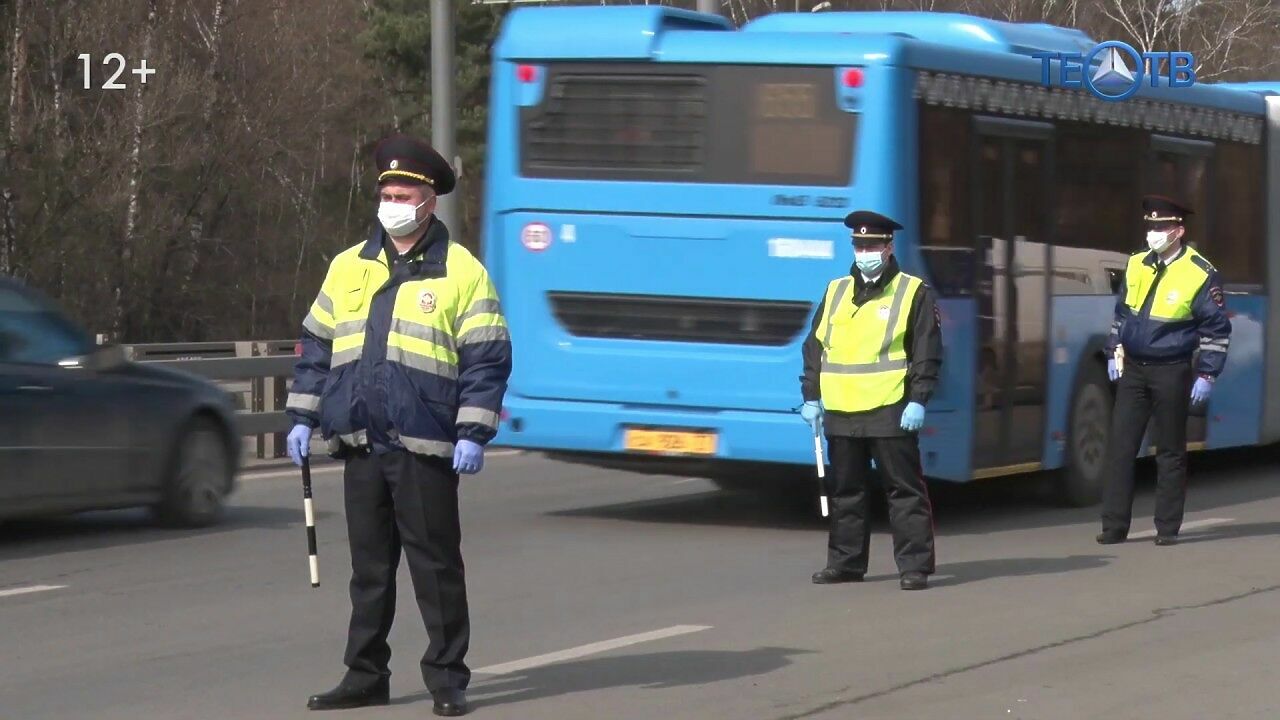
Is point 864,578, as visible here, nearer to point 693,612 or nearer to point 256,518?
point 693,612

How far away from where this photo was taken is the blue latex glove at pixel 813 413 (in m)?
10.9

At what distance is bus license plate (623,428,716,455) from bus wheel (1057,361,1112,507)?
2904 mm

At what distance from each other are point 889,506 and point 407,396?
4.22m

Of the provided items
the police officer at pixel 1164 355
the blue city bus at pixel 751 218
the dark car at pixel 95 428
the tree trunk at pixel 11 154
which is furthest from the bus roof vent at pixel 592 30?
the tree trunk at pixel 11 154

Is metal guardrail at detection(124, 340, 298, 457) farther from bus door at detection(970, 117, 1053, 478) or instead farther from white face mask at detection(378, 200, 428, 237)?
white face mask at detection(378, 200, 428, 237)

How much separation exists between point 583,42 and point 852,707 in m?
6.65

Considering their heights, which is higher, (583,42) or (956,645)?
(583,42)

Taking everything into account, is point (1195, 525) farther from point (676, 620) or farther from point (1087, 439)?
point (676, 620)

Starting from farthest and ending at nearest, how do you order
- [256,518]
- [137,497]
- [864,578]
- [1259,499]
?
1. [1259,499]
2. [256,518]
3. [137,497]
4. [864,578]

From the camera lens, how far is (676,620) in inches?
387

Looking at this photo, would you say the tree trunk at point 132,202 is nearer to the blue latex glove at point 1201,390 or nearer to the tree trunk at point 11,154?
the tree trunk at point 11,154

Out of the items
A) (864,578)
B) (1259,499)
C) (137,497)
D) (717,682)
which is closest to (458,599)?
(717,682)

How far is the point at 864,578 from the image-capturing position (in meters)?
11.2

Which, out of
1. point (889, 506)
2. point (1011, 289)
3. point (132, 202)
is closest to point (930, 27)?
point (1011, 289)
